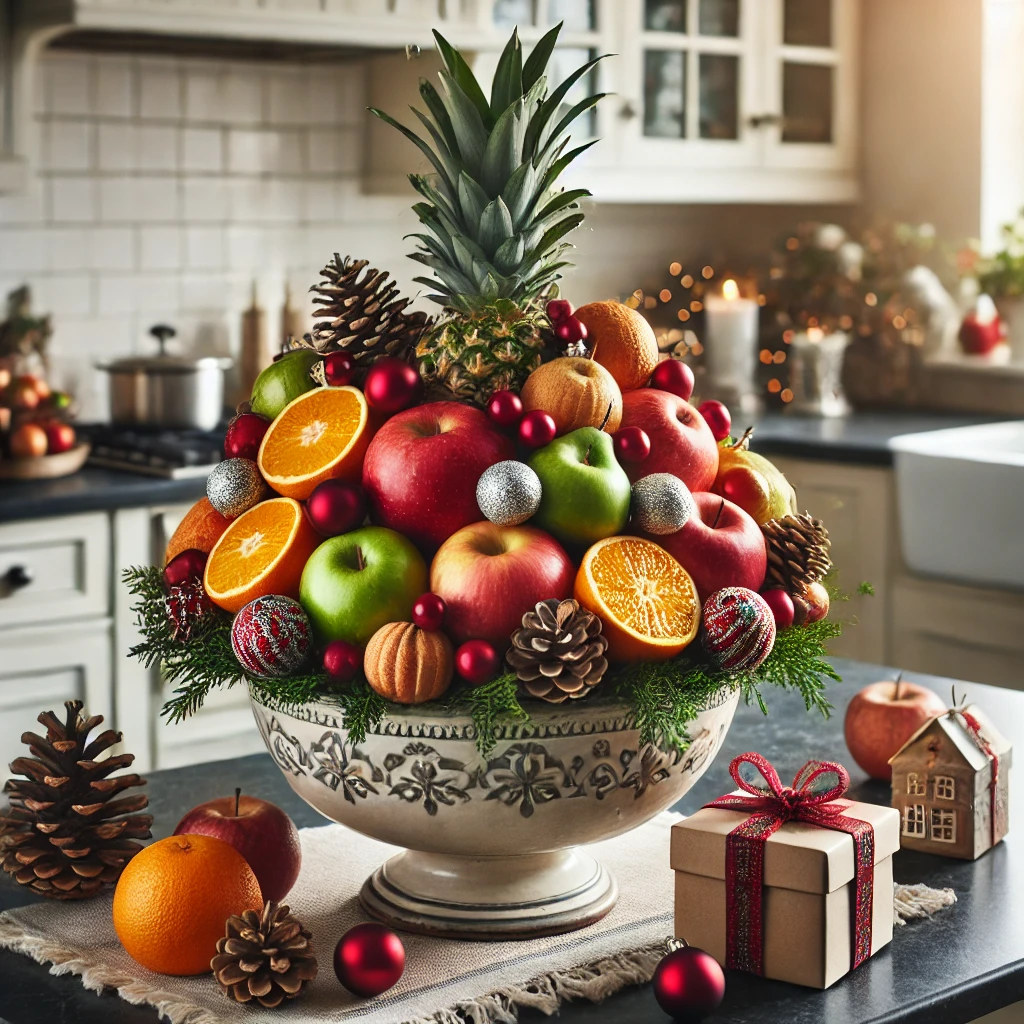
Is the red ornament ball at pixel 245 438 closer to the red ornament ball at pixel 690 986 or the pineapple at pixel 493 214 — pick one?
the pineapple at pixel 493 214

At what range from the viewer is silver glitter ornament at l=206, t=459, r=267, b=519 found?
1.15 meters

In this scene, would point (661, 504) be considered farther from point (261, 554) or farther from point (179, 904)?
point (179, 904)

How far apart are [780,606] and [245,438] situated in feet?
1.36

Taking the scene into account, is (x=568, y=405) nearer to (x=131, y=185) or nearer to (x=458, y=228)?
(x=458, y=228)

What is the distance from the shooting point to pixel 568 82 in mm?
1154

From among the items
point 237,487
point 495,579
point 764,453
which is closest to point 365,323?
point 237,487

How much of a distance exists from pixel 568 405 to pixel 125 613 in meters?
1.76

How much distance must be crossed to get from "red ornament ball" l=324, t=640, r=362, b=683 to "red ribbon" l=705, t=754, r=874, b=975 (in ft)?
0.88

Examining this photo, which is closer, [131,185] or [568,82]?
[568,82]

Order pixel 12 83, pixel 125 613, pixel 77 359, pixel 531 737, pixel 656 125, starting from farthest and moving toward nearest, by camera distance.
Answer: pixel 656 125 → pixel 77 359 → pixel 12 83 → pixel 125 613 → pixel 531 737

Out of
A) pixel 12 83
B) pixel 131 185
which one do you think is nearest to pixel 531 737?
pixel 12 83

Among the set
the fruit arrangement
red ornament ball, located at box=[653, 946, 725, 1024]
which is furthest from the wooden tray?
red ornament ball, located at box=[653, 946, 725, 1024]

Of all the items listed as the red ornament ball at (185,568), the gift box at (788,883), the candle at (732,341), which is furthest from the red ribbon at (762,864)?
the candle at (732,341)

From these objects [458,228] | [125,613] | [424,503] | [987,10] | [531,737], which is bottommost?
[125,613]
